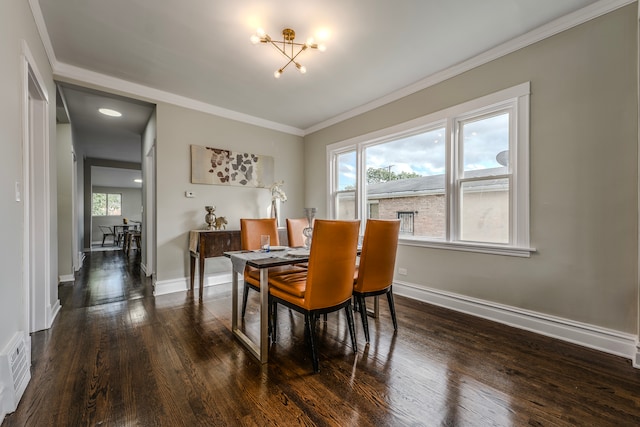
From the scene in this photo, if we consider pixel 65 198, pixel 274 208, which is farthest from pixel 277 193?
pixel 65 198

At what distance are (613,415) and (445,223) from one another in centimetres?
191

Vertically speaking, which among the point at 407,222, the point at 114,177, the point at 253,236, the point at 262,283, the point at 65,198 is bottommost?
the point at 262,283

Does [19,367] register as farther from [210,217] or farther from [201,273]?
[210,217]

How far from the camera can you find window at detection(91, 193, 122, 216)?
10.7m

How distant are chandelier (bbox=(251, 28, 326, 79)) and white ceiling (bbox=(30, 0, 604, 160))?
0.06m

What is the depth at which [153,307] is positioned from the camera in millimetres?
3031

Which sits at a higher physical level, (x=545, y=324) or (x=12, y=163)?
(x=12, y=163)

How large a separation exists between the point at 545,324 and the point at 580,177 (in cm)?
125

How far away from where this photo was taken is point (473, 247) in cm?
281

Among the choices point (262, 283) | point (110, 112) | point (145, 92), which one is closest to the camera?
point (262, 283)

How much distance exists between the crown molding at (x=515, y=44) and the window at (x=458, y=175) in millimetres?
369

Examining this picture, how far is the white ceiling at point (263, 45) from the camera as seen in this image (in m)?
2.11

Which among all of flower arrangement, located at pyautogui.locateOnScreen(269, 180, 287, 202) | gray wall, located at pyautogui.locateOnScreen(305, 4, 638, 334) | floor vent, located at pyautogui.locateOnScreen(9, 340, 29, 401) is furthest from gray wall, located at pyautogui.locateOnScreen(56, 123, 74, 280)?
gray wall, located at pyautogui.locateOnScreen(305, 4, 638, 334)

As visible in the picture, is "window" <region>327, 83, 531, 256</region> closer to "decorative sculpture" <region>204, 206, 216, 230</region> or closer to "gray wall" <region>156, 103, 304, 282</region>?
"gray wall" <region>156, 103, 304, 282</region>
